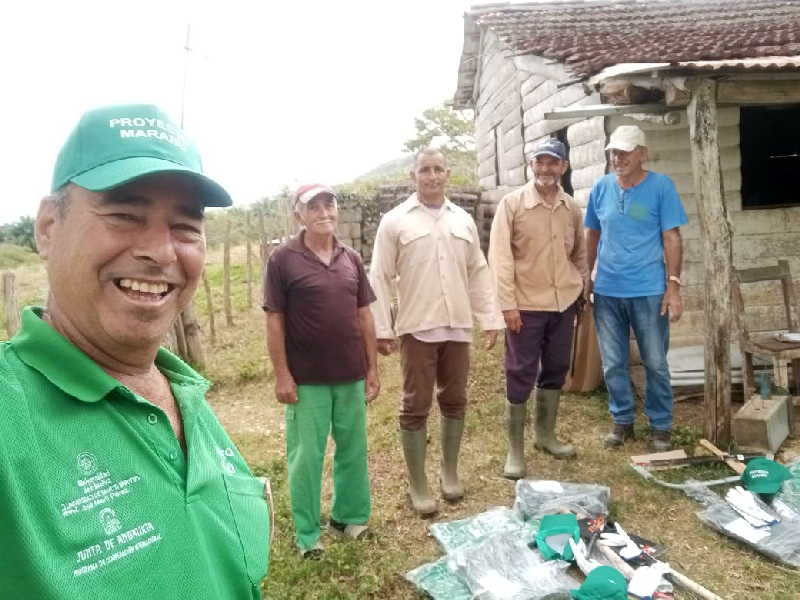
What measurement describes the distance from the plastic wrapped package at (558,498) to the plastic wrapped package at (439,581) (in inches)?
28.2

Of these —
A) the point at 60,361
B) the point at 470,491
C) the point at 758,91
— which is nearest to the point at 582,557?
the point at 470,491

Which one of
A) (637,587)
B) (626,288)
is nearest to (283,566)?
(637,587)

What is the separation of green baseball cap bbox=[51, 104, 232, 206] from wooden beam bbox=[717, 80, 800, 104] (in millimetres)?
4540

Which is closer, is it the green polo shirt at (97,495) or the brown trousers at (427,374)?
the green polo shirt at (97,495)

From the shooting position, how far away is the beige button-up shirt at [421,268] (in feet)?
12.0

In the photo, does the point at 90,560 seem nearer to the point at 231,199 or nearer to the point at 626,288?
the point at 231,199

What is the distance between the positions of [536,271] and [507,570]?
197 centimetres

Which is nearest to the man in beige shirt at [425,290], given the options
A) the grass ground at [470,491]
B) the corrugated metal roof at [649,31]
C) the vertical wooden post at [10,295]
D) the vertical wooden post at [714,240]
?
the grass ground at [470,491]

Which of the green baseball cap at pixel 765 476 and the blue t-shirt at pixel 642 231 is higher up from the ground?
the blue t-shirt at pixel 642 231

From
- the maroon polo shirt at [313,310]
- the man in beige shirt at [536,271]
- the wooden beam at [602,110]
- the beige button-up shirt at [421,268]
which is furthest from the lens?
the wooden beam at [602,110]

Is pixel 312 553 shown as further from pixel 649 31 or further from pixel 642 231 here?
pixel 649 31

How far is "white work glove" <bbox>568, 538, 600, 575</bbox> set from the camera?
3074 millimetres

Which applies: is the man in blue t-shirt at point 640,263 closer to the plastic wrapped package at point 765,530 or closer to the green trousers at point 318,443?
the plastic wrapped package at point 765,530

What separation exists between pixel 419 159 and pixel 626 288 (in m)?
1.92
